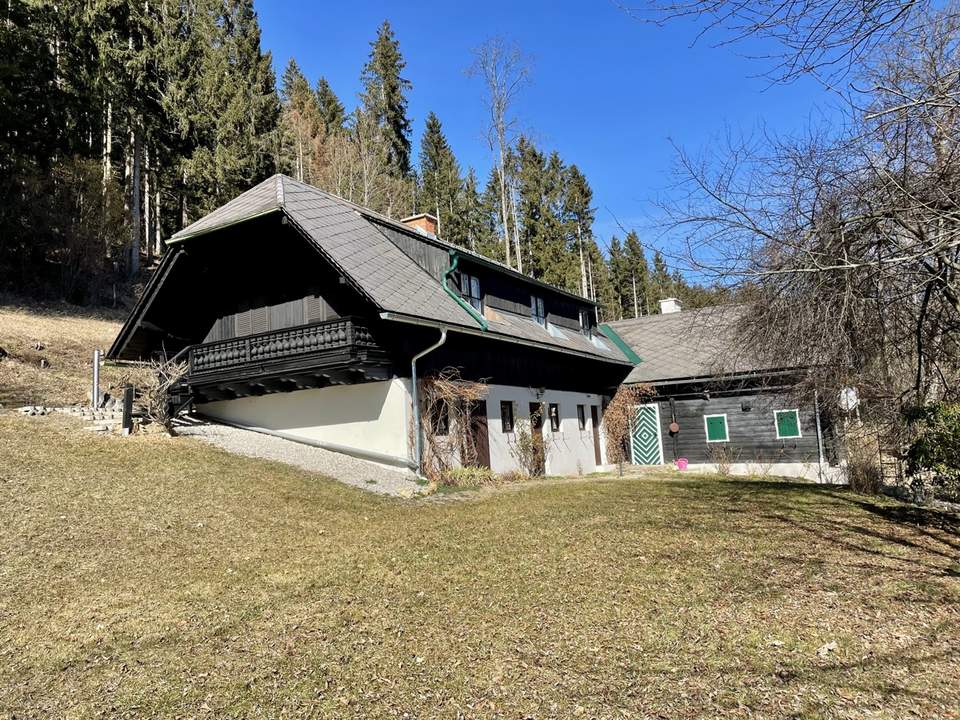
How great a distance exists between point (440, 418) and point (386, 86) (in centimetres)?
4131

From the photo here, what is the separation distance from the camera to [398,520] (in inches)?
355

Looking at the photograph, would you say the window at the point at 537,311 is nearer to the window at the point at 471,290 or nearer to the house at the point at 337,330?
the house at the point at 337,330

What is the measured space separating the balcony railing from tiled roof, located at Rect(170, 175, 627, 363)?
3.90ft

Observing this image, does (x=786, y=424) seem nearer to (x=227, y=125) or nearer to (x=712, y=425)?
(x=712, y=425)

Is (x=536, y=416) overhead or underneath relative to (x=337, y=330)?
underneath

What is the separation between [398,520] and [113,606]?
425 cm

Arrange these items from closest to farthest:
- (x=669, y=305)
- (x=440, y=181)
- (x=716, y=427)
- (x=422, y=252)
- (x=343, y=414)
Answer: (x=343, y=414) → (x=422, y=252) → (x=716, y=427) → (x=669, y=305) → (x=440, y=181)

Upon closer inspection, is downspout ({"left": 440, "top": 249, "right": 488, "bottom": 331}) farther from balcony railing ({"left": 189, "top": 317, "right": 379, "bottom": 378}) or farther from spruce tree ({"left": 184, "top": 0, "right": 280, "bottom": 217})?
spruce tree ({"left": 184, "top": 0, "right": 280, "bottom": 217})

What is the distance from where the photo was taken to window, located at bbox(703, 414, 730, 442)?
20094 mm

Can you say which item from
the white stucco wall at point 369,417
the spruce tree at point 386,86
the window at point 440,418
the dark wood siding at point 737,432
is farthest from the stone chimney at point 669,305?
the spruce tree at point 386,86

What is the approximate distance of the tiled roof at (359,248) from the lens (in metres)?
12.6

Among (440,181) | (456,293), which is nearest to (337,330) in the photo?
(456,293)

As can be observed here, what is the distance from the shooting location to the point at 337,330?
1299 centimetres

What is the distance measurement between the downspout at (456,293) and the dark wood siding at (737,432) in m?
A: 9.56
